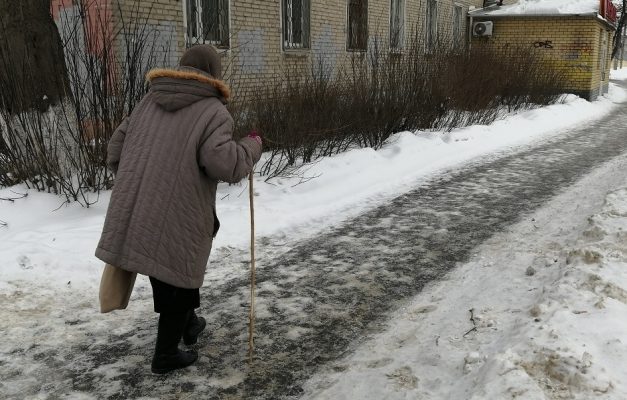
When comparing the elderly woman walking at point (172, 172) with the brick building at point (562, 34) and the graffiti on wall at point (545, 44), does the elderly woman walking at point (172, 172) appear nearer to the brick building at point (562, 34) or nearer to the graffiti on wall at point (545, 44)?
the brick building at point (562, 34)

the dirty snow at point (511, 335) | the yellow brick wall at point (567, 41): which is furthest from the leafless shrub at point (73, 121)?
the yellow brick wall at point (567, 41)

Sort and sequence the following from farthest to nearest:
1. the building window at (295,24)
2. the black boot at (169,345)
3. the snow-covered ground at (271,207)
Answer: the building window at (295,24) → the snow-covered ground at (271,207) → the black boot at (169,345)

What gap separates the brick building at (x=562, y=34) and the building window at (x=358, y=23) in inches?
290

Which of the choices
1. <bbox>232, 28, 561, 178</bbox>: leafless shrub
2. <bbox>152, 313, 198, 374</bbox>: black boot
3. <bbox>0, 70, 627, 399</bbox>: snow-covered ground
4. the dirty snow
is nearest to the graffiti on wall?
<bbox>232, 28, 561, 178</bbox>: leafless shrub

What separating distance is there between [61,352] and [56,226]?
205 cm

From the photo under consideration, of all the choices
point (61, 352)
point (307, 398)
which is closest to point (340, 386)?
point (307, 398)

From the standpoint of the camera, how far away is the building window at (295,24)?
11.2 metres

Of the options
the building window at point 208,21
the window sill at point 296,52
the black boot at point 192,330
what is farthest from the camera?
the window sill at point 296,52

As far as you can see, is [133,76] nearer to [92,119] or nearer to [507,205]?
[92,119]

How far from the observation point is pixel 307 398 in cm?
269

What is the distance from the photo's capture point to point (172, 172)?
8.41ft

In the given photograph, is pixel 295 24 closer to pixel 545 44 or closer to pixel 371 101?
pixel 371 101

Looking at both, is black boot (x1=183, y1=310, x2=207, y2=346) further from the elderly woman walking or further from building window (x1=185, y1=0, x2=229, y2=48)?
building window (x1=185, y1=0, x2=229, y2=48)

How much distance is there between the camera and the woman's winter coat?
255cm
